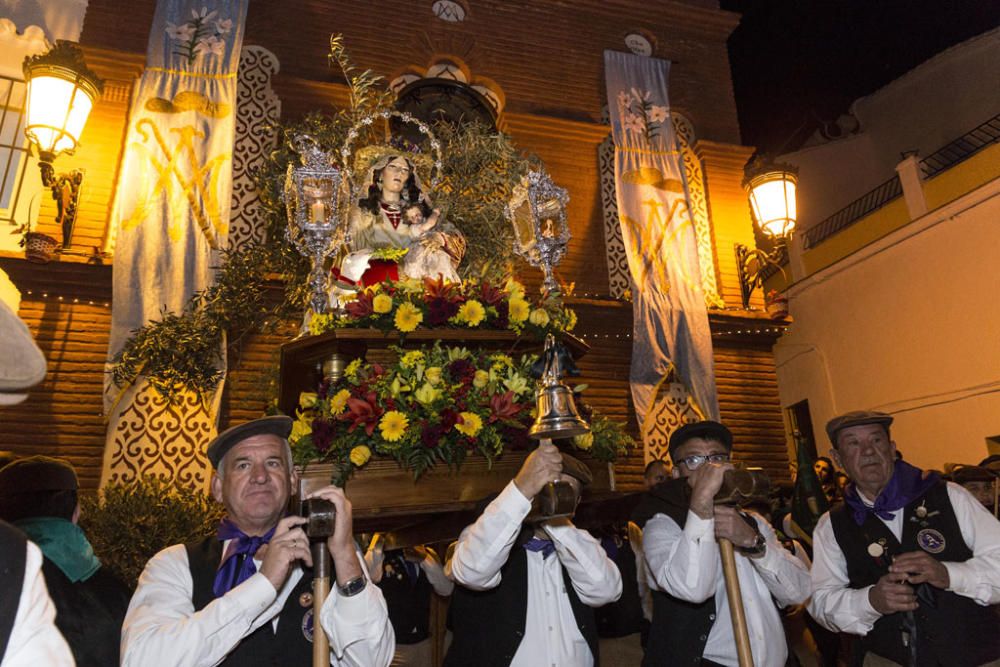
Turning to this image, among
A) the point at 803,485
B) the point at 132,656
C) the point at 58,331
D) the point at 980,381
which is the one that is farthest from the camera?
the point at 980,381

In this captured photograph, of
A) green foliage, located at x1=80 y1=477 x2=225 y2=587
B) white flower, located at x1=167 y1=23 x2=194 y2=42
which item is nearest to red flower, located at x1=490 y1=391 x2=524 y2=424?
green foliage, located at x1=80 y1=477 x2=225 y2=587

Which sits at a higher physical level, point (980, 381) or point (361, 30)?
point (361, 30)

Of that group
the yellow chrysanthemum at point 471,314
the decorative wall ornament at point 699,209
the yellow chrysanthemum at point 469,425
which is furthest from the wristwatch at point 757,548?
the decorative wall ornament at point 699,209

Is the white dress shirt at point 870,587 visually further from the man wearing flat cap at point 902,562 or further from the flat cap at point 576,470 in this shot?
the flat cap at point 576,470

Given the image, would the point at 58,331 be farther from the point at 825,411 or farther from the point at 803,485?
the point at 825,411

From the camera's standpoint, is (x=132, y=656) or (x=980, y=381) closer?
(x=132, y=656)

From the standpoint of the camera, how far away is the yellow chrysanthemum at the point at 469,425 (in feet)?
10.7

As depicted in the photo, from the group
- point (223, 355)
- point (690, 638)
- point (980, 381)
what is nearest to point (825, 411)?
point (980, 381)

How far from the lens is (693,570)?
9.57 feet

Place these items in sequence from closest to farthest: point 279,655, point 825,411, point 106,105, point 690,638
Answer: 1. point 279,655
2. point 690,638
3. point 106,105
4. point 825,411

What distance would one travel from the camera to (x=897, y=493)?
3354 mm

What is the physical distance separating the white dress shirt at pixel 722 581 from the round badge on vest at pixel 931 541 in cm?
50

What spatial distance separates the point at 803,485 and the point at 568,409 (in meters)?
4.09

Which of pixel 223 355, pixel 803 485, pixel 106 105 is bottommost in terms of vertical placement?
pixel 803 485
